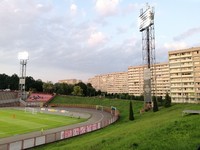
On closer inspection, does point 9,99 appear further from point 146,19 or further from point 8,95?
point 146,19

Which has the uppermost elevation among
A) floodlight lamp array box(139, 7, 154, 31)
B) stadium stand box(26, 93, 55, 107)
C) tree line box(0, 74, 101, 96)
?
floodlight lamp array box(139, 7, 154, 31)

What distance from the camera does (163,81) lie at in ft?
604

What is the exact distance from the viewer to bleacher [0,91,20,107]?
376 feet

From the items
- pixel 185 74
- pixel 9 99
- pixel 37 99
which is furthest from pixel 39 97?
pixel 185 74

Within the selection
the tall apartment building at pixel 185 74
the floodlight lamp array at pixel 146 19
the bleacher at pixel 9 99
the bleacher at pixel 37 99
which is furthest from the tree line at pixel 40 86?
the floodlight lamp array at pixel 146 19

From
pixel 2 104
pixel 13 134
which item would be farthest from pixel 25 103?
pixel 13 134

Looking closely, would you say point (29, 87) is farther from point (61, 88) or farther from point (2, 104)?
point (2, 104)

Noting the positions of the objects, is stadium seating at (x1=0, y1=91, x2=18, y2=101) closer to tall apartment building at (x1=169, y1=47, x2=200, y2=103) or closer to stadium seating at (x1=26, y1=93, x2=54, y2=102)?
stadium seating at (x1=26, y1=93, x2=54, y2=102)

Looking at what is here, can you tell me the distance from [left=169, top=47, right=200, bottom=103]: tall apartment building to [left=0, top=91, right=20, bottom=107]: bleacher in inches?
3039

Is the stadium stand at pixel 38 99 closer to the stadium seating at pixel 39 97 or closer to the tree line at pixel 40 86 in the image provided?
the stadium seating at pixel 39 97

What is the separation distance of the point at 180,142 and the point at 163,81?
562 feet

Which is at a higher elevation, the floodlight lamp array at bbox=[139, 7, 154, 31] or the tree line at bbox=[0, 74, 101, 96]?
the floodlight lamp array at bbox=[139, 7, 154, 31]

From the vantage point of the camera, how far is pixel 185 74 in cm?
11269

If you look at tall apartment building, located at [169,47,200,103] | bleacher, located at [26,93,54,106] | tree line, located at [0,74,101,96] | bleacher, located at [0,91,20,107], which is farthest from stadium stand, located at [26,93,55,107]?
tall apartment building, located at [169,47,200,103]
